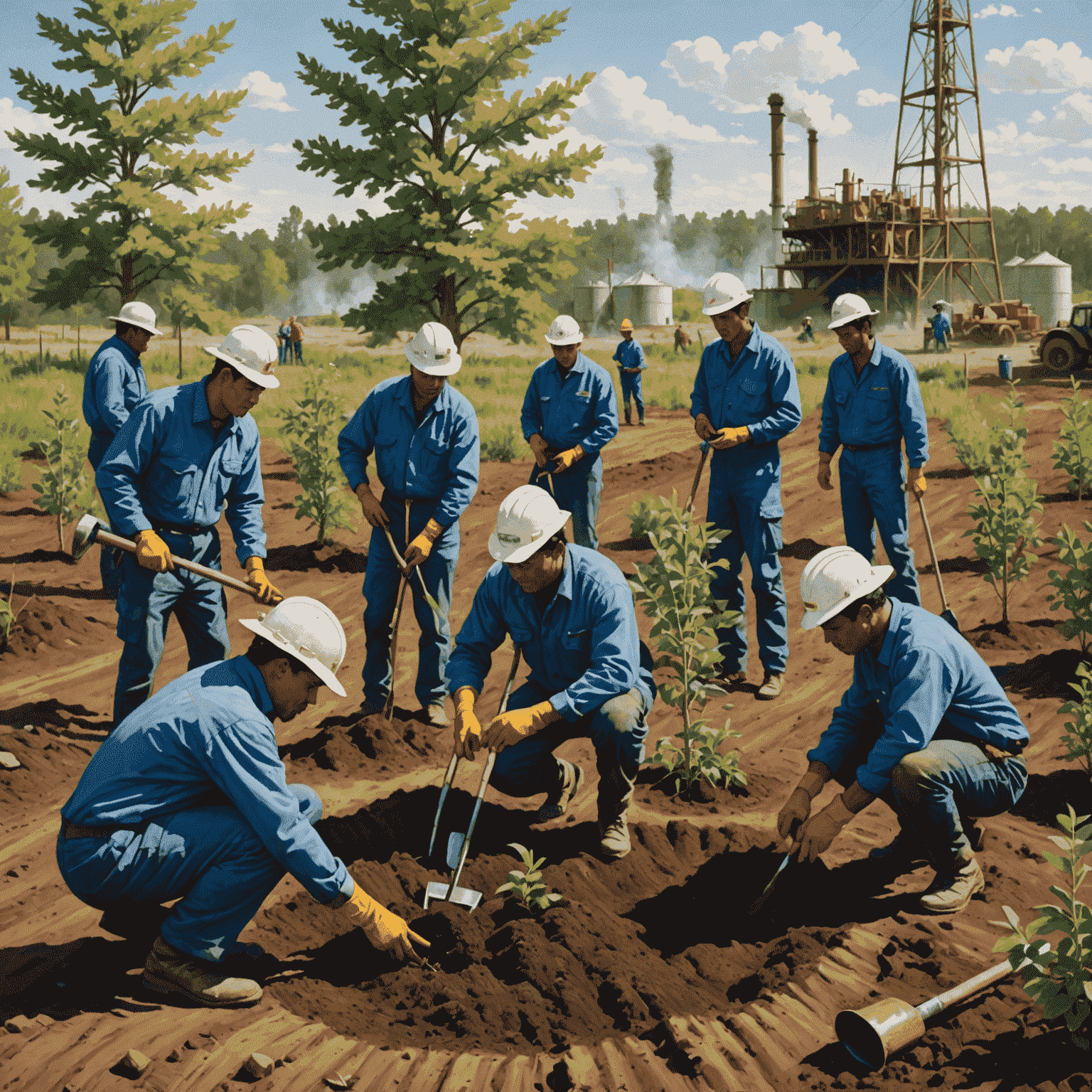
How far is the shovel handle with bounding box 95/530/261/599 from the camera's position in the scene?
16.6 ft

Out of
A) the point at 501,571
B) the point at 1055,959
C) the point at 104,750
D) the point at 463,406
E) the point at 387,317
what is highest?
the point at 387,317

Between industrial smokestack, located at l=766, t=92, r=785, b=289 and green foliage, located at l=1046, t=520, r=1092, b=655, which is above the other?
industrial smokestack, located at l=766, t=92, r=785, b=289

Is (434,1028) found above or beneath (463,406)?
beneath

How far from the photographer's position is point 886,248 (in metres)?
35.9

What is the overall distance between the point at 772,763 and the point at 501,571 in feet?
6.39

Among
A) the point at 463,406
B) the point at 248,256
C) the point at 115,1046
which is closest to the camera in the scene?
the point at 115,1046

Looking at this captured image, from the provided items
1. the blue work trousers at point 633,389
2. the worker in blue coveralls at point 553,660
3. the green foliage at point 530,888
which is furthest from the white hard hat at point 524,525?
the blue work trousers at point 633,389

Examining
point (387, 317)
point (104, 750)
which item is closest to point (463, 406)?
point (104, 750)

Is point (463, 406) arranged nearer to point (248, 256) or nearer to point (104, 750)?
point (104, 750)

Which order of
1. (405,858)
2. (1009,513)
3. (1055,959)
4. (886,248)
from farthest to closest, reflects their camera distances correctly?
(886,248) < (1009,513) < (405,858) < (1055,959)

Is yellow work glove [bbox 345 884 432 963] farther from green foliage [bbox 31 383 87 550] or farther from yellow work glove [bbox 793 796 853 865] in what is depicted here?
green foliage [bbox 31 383 87 550]

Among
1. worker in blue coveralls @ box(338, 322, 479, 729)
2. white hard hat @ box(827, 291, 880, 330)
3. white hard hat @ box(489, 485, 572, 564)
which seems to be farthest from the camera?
white hard hat @ box(827, 291, 880, 330)

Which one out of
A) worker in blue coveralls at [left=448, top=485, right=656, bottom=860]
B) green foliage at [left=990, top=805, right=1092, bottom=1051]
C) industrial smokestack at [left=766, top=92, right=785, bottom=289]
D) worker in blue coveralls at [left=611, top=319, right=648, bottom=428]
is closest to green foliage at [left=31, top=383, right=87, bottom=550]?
worker in blue coveralls at [left=448, top=485, right=656, bottom=860]

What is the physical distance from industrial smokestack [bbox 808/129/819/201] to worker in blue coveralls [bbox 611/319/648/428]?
3271cm
